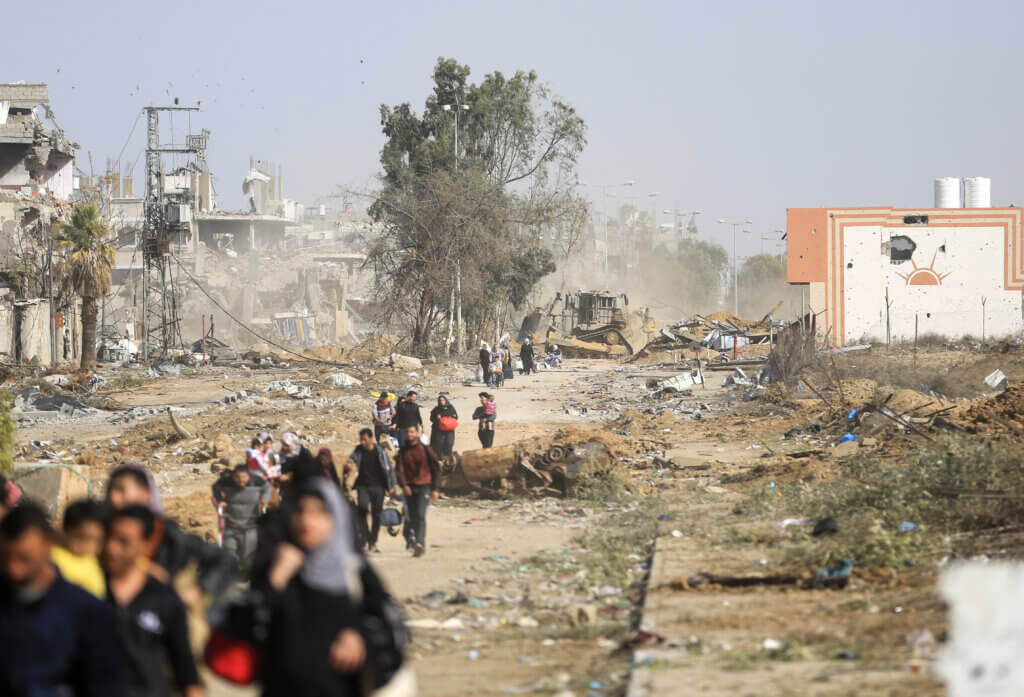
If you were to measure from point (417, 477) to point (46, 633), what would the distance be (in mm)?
8187

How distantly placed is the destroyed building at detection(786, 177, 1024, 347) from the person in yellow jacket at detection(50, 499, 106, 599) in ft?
166

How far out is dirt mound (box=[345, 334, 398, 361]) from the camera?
51031 millimetres

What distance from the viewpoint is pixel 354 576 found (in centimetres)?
436

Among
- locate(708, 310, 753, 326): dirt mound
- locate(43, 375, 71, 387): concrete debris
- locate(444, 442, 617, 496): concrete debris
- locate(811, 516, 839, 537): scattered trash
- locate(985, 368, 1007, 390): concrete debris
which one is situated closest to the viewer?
locate(811, 516, 839, 537): scattered trash

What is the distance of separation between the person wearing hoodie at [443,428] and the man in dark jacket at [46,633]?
43.1 feet

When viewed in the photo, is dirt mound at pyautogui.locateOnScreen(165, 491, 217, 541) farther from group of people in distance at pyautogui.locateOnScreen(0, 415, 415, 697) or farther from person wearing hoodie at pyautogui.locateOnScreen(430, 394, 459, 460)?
group of people in distance at pyautogui.locateOnScreen(0, 415, 415, 697)

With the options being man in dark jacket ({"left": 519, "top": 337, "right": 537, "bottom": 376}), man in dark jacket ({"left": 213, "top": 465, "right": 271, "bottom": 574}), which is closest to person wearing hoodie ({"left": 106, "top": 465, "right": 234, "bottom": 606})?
man in dark jacket ({"left": 213, "top": 465, "right": 271, "bottom": 574})

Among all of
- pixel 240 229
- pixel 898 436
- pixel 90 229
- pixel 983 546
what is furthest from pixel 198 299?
pixel 983 546

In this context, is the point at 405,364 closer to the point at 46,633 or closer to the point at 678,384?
the point at 678,384

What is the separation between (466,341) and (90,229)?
1702cm

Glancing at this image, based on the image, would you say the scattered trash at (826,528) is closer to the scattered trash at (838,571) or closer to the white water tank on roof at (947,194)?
the scattered trash at (838,571)

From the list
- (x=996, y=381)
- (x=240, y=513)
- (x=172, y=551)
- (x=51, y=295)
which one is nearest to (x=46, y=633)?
(x=172, y=551)

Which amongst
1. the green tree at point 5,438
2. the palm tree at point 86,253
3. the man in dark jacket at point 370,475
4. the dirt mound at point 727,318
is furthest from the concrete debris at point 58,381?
the dirt mound at point 727,318

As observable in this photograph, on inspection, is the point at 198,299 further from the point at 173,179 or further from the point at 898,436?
the point at 898,436
